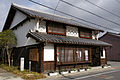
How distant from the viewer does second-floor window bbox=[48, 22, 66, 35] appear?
12734 mm

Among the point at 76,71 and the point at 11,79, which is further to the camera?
the point at 76,71

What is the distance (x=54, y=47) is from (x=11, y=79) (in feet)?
14.9

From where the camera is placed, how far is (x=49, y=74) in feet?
33.0

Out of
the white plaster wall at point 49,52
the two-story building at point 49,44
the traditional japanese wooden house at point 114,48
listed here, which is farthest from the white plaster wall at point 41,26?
the traditional japanese wooden house at point 114,48

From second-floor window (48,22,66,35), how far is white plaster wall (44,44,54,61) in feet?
6.81

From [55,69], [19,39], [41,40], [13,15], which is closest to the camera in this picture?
[41,40]

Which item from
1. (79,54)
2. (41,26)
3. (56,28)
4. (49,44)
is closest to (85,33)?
(79,54)

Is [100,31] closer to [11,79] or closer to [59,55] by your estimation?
[59,55]

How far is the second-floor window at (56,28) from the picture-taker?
→ 501 inches

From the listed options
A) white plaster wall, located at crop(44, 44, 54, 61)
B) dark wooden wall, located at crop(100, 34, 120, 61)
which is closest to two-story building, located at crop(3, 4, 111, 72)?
white plaster wall, located at crop(44, 44, 54, 61)

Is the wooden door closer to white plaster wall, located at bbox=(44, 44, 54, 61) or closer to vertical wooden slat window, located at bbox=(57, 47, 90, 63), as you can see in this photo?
white plaster wall, located at bbox=(44, 44, 54, 61)

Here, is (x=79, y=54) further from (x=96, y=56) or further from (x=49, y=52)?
(x=96, y=56)

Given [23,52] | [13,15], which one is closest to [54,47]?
[23,52]

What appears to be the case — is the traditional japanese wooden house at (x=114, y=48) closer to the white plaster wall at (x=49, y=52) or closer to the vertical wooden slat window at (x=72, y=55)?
the vertical wooden slat window at (x=72, y=55)
